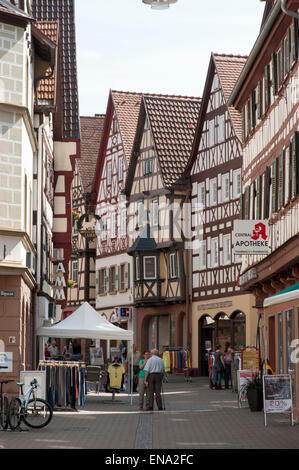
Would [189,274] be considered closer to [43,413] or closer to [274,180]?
[274,180]

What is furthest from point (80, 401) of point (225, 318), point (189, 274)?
point (189, 274)

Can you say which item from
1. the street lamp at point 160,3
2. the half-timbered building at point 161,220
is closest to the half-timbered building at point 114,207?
the half-timbered building at point 161,220

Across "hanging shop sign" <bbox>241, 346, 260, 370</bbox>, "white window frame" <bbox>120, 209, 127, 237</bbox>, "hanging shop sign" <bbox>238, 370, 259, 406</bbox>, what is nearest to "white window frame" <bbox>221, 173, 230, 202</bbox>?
"white window frame" <bbox>120, 209, 127, 237</bbox>

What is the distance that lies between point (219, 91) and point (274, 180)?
20854 millimetres

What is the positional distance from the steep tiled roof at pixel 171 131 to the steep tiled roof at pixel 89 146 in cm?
1196

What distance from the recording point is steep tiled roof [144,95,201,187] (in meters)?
51.8

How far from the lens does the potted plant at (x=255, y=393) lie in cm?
2369

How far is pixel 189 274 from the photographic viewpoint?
49531 mm

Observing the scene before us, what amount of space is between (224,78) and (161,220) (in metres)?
8.83

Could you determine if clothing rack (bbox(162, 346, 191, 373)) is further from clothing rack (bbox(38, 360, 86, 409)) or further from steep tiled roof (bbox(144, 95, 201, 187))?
clothing rack (bbox(38, 360, 86, 409))

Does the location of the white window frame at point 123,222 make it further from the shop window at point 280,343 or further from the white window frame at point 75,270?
the shop window at point 280,343

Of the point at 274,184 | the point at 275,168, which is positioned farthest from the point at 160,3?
the point at 274,184

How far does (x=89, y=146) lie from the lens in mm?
69312

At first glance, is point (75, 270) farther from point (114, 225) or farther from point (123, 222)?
point (123, 222)
